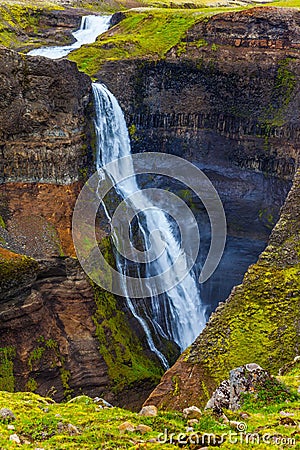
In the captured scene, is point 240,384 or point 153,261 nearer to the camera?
point 240,384

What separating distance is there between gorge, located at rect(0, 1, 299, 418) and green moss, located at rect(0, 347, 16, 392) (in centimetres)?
6

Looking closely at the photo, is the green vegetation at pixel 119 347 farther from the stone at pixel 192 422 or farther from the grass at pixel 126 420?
the stone at pixel 192 422

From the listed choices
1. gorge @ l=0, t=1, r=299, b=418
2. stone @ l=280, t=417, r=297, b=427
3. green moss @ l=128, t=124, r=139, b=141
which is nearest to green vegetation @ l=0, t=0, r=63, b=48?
gorge @ l=0, t=1, r=299, b=418

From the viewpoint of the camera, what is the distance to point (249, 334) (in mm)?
16375

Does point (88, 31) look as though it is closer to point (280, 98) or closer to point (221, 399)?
point (280, 98)

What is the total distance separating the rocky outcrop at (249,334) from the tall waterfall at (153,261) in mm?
9432

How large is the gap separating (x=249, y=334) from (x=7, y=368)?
1091cm

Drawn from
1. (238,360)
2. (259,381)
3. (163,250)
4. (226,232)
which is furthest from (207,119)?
(259,381)

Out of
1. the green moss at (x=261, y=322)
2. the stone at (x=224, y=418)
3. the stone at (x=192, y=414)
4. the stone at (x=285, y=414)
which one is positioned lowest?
the green moss at (x=261, y=322)

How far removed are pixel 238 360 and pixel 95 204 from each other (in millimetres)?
14563

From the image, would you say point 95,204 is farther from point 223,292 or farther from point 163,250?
point 223,292

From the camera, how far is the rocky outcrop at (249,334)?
603 inches

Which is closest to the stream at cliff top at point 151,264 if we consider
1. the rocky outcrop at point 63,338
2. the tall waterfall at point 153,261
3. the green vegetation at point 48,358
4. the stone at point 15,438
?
the tall waterfall at point 153,261

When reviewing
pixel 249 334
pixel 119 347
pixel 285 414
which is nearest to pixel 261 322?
pixel 249 334
